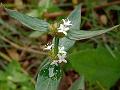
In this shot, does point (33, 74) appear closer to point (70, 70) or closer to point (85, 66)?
point (70, 70)

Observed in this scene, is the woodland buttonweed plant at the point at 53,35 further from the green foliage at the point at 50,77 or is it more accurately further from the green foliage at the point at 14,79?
the green foliage at the point at 14,79

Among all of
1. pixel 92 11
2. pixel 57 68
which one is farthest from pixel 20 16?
pixel 92 11

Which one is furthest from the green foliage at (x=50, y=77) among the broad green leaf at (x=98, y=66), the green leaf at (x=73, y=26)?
the broad green leaf at (x=98, y=66)

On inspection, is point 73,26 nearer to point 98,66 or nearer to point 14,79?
point 98,66

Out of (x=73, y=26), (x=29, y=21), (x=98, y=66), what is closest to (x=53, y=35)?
(x=29, y=21)

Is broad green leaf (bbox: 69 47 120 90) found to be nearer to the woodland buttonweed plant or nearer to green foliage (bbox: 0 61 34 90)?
green foliage (bbox: 0 61 34 90)

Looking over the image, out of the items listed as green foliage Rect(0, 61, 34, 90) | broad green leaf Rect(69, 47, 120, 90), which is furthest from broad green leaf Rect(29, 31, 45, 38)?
broad green leaf Rect(69, 47, 120, 90)
